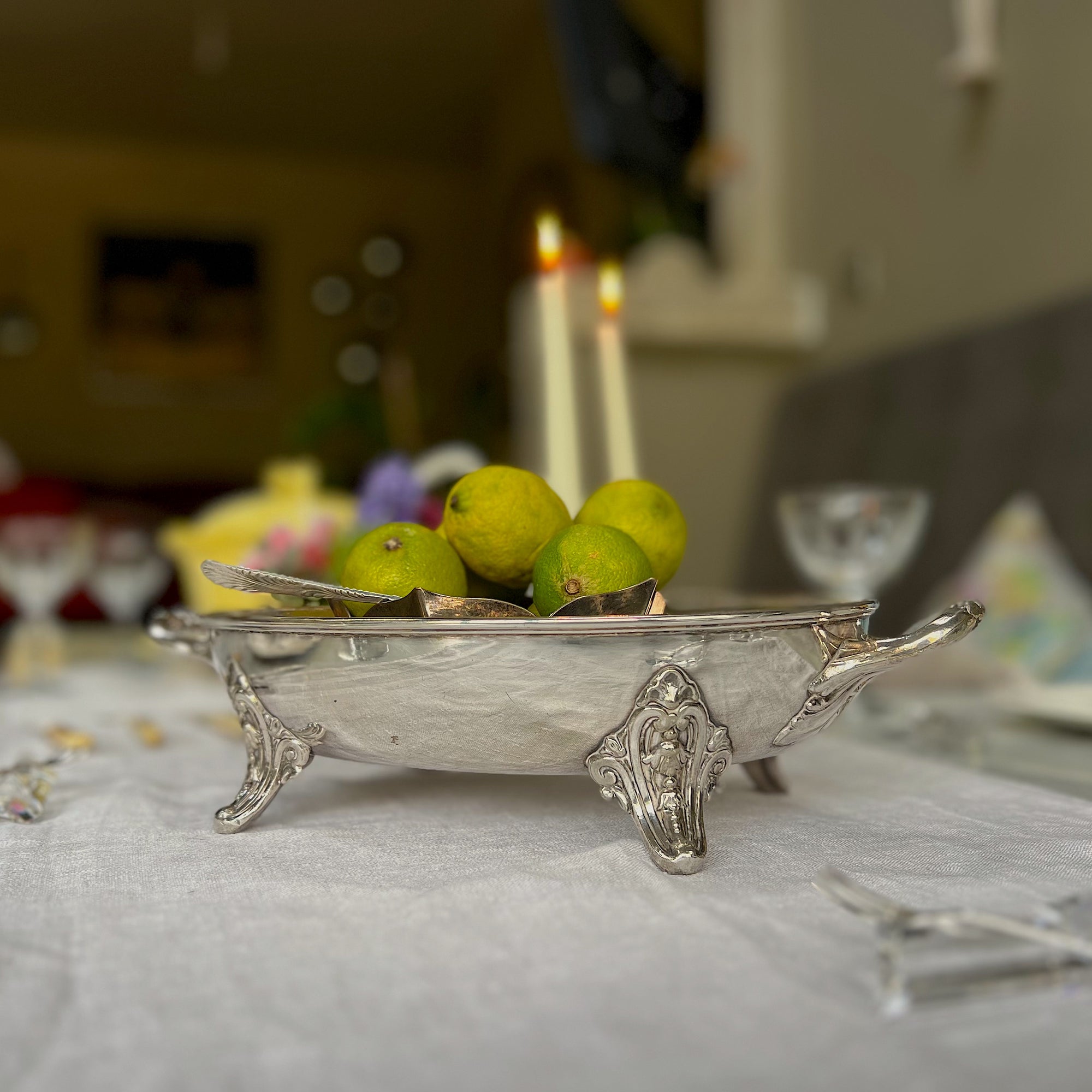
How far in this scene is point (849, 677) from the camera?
1.39 ft

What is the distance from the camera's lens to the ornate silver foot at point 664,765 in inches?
15.2

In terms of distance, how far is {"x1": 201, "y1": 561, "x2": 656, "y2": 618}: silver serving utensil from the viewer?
15.6 inches

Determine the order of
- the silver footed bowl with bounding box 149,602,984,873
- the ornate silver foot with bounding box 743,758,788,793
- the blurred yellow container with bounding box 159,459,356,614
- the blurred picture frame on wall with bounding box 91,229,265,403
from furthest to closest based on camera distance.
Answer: the blurred picture frame on wall with bounding box 91,229,265,403, the blurred yellow container with bounding box 159,459,356,614, the ornate silver foot with bounding box 743,758,788,793, the silver footed bowl with bounding box 149,602,984,873

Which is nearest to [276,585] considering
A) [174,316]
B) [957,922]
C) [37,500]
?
[957,922]

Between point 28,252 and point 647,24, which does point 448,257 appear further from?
point 647,24

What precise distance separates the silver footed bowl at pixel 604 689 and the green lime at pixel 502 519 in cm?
7

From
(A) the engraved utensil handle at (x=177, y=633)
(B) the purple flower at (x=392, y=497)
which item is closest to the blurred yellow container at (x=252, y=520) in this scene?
(B) the purple flower at (x=392, y=497)

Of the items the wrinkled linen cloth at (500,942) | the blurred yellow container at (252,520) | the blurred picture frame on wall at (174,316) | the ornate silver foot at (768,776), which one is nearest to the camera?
the wrinkled linen cloth at (500,942)

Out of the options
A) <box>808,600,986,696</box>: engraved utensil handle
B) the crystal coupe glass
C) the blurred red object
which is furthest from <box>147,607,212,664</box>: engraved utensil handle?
the blurred red object

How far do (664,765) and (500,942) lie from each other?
10cm

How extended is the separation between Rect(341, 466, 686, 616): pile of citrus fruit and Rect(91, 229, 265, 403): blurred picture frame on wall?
6.38 metres

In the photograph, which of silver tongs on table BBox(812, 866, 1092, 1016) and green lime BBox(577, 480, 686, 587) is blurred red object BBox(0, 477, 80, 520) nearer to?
green lime BBox(577, 480, 686, 587)

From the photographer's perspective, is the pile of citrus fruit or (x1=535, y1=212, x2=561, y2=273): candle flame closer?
the pile of citrus fruit

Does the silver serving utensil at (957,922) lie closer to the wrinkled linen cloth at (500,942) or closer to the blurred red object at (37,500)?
the wrinkled linen cloth at (500,942)
